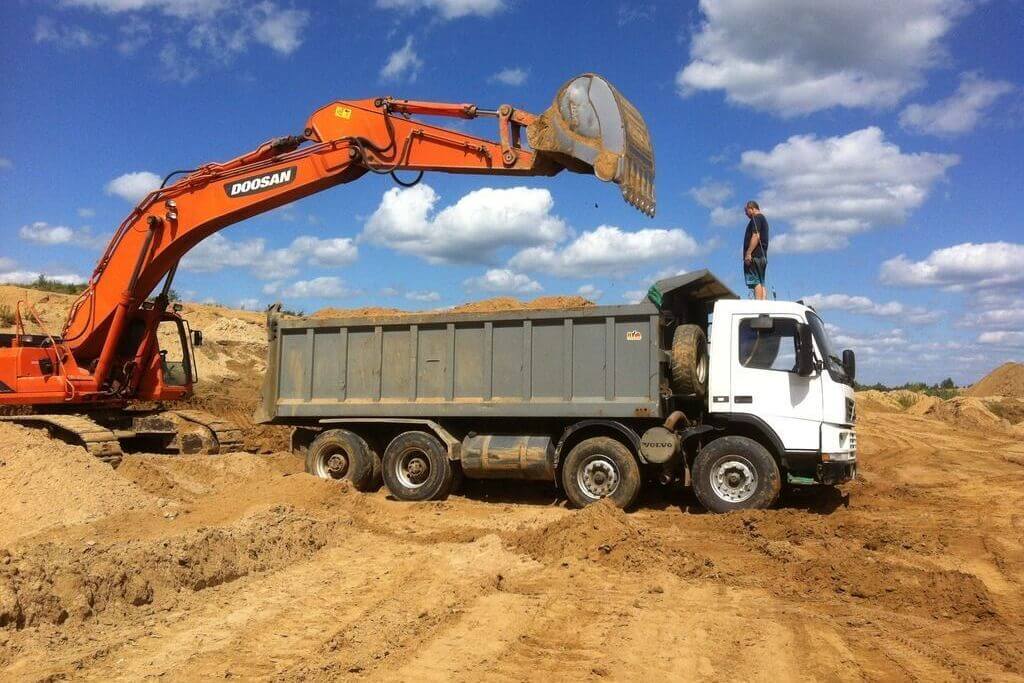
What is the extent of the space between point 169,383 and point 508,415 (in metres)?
5.93

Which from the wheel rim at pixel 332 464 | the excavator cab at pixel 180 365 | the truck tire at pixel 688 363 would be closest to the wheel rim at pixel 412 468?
the wheel rim at pixel 332 464

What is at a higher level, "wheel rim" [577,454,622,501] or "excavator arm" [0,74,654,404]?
"excavator arm" [0,74,654,404]

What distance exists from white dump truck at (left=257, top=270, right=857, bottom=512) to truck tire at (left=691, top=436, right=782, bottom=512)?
0.06ft

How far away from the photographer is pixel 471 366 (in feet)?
35.8

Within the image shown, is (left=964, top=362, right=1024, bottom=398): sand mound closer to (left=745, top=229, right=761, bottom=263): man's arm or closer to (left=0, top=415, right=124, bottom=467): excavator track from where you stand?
(left=745, top=229, right=761, bottom=263): man's arm

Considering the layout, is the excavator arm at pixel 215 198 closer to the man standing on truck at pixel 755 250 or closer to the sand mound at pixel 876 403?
the man standing on truck at pixel 755 250

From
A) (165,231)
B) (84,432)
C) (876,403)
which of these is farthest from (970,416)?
(84,432)

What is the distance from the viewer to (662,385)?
9844mm

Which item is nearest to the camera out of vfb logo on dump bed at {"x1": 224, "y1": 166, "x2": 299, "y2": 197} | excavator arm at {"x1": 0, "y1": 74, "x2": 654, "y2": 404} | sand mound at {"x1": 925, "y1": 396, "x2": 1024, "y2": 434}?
excavator arm at {"x1": 0, "y1": 74, "x2": 654, "y2": 404}

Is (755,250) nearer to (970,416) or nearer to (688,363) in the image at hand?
(688,363)

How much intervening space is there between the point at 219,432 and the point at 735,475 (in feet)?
27.1

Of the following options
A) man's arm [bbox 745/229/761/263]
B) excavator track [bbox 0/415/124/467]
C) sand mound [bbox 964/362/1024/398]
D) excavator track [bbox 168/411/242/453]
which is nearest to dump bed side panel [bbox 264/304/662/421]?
excavator track [bbox 168/411/242/453]

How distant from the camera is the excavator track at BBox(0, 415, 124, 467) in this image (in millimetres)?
10406

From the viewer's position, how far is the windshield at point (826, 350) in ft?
31.9
